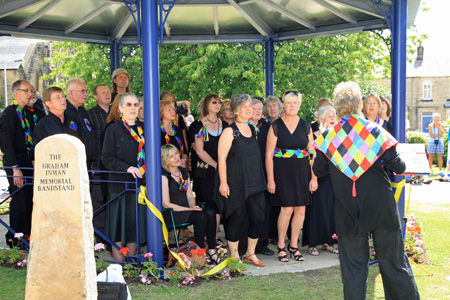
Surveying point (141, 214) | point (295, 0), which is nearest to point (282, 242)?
point (141, 214)

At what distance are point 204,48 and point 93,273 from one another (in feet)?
44.8

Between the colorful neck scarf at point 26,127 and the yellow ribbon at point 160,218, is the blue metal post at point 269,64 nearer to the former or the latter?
the colorful neck scarf at point 26,127

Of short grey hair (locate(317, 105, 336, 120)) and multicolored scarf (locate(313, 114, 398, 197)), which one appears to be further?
short grey hair (locate(317, 105, 336, 120))

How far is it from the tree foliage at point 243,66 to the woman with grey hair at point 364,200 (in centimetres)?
1207

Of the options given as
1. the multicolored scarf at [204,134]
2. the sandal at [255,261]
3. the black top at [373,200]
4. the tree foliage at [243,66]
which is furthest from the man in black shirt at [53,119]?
the tree foliage at [243,66]

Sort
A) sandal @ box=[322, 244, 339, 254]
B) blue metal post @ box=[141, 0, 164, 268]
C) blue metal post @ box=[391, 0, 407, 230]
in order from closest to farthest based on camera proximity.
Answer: blue metal post @ box=[141, 0, 164, 268], blue metal post @ box=[391, 0, 407, 230], sandal @ box=[322, 244, 339, 254]

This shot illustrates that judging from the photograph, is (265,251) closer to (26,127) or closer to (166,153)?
(166,153)

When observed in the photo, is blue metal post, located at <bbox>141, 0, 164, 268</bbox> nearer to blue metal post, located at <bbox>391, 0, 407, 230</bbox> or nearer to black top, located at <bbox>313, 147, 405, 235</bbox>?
black top, located at <bbox>313, 147, 405, 235</bbox>

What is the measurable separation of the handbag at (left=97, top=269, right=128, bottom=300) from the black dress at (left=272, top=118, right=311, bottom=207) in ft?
8.57

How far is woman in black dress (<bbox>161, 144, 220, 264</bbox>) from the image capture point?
230 inches

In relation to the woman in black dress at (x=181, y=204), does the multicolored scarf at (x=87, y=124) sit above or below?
above

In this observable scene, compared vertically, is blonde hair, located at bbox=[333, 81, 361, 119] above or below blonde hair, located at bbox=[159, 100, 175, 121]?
below

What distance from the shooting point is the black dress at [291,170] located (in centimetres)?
597

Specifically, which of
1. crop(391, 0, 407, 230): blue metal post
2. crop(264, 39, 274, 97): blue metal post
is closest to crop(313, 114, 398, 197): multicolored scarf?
crop(391, 0, 407, 230): blue metal post
